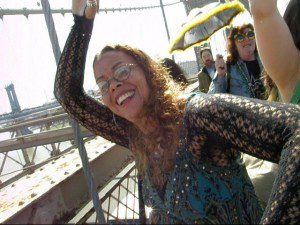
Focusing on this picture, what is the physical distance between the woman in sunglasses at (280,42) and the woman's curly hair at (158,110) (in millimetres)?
421

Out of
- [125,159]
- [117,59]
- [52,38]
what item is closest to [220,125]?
[117,59]

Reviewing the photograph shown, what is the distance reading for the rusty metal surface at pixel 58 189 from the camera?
1.68 meters

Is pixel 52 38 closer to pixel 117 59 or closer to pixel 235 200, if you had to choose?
pixel 117 59

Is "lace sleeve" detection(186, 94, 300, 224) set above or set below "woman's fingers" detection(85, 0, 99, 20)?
below

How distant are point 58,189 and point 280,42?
1563mm

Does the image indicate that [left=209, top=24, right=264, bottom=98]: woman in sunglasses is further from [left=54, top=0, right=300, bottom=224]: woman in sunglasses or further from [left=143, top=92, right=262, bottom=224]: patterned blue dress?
[left=143, top=92, right=262, bottom=224]: patterned blue dress

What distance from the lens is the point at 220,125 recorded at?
119cm

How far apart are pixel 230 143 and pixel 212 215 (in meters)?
0.38

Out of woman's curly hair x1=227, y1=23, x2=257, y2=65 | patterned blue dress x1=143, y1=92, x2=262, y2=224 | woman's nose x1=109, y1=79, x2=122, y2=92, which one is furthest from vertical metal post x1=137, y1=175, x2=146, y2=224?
woman's curly hair x1=227, y1=23, x2=257, y2=65

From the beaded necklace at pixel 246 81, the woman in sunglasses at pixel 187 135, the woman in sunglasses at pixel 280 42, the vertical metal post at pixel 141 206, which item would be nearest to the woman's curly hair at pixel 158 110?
the woman in sunglasses at pixel 187 135

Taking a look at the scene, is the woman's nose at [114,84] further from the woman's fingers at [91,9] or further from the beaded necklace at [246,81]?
the beaded necklace at [246,81]

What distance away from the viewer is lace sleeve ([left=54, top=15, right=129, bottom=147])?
77.4 inches

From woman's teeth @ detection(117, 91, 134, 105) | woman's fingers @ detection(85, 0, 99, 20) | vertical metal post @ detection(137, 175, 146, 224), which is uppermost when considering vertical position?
woman's fingers @ detection(85, 0, 99, 20)

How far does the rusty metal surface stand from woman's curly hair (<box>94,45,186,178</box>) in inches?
22.7
